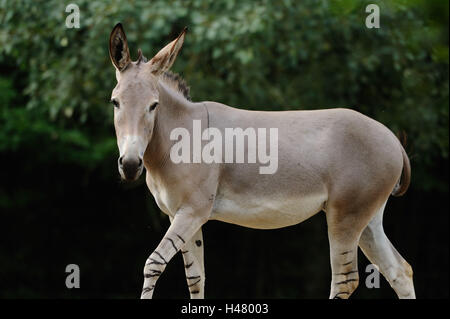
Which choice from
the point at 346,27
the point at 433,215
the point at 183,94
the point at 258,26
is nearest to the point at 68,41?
the point at 258,26

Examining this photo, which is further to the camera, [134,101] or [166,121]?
[166,121]

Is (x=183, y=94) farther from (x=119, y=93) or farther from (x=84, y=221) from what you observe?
(x=84, y=221)

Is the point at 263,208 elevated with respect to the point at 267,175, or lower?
lower

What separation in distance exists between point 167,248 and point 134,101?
1026 millimetres

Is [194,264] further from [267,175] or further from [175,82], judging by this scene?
[175,82]

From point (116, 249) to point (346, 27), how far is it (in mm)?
6189

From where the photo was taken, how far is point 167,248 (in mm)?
4363

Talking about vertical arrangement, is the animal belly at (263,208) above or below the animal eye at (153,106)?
below

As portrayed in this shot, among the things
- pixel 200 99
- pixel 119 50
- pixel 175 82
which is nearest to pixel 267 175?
pixel 175 82

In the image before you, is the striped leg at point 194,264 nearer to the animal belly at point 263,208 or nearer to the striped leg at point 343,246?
the animal belly at point 263,208

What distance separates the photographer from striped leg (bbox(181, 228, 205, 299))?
489 cm

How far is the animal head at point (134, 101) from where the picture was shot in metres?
4.04

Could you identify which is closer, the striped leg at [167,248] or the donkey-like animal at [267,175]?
the striped leg at [167,248]

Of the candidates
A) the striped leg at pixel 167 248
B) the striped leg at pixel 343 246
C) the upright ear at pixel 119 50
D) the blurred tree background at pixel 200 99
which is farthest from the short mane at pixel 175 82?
the blurred tree background at pixel 200 99
